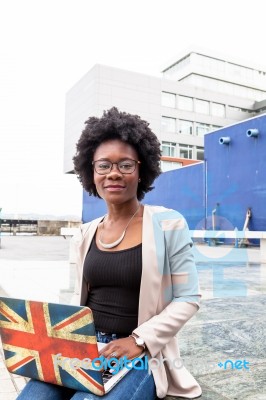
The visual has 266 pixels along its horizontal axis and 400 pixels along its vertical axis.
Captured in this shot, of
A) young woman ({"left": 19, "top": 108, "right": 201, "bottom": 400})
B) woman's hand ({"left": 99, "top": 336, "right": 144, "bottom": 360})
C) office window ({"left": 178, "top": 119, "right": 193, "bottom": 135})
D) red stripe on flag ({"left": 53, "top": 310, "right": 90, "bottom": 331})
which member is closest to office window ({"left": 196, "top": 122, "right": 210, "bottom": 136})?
office window ({"left": 178, "top": 119, "right": 193, "bottom": 135})

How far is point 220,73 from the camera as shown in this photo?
50.9 meters

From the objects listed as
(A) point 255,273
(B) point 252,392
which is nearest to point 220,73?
Answer: (A) point 255,273

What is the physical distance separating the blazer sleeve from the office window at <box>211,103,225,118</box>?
44.1m

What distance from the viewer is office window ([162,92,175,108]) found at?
41625 millimetres

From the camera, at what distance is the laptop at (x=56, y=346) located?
55.1 inches

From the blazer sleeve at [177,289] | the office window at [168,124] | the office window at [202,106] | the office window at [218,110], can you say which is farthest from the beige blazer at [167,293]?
Result: the office window at [218,110]

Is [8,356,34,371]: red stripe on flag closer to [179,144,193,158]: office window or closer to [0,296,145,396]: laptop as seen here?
[0,296,145,396]: laptop

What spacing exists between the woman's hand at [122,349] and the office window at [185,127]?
136 ft

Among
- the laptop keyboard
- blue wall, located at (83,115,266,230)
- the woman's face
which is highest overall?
blue wall, located at (83,115,266,230)

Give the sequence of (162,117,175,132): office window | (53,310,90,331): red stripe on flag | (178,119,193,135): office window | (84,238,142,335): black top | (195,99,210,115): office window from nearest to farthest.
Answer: (53,310,90,331): red stripe on flag → (84,238,142,335): black top → (162,117,175,132): office window → (178,119,193,135): office window → (195,99,210,115): office window

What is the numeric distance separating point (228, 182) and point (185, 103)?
27108 millimetres

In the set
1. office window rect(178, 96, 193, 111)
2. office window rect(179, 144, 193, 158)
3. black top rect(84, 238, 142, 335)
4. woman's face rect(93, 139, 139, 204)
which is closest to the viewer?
black top rect(84, 238, 142, 335)

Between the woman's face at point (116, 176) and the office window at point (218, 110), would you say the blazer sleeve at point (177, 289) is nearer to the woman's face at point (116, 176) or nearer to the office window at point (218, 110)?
the woman's face at point (116, 176)

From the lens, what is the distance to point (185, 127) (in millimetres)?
42188
